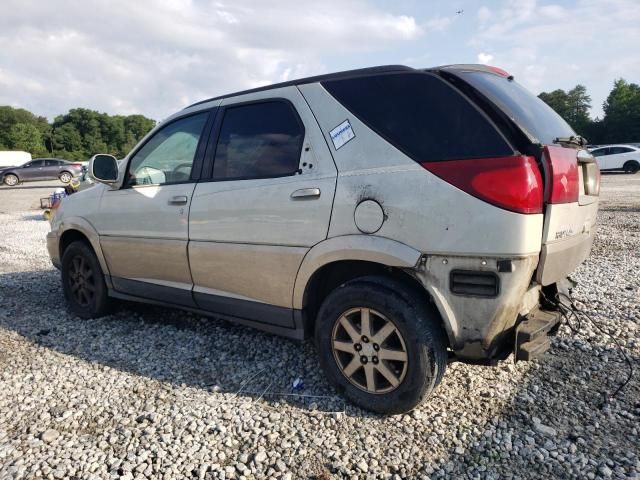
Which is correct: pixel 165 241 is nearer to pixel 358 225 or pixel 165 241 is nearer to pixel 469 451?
pixel 358 225

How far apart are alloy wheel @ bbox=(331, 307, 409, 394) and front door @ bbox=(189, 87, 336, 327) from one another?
465 millimetres

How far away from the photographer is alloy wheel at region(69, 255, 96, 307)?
4531mm

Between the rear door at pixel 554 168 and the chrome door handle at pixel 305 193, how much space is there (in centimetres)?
101

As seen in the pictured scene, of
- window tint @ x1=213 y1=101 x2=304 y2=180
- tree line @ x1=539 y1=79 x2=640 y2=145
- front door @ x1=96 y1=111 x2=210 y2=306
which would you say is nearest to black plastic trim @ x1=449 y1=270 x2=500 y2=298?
window tint @ x1=213 y1=101 x2=304 y2=180

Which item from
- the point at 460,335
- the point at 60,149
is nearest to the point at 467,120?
the point at 460,335

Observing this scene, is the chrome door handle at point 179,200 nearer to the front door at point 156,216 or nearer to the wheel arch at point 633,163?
the front door at point 156,216

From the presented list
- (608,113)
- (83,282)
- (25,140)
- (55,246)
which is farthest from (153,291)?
(25,140)

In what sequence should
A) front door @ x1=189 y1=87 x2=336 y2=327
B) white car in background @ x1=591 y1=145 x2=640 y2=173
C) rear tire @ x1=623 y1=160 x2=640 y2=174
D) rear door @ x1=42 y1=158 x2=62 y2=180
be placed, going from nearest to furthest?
front door @ x1=189 y1=87 x2=336 y2=327 → white car in background @ x1=591 y1=145 x2=640 y2=173 → rear tire @ x1=623 y1=160 x2=640 y2=174 → rear door @ x1=42 y1=158 x2=62 y2=180

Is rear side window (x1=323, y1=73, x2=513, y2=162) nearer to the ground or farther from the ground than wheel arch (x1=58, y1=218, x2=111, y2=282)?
farther from the ground

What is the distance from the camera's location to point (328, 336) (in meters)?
2.87

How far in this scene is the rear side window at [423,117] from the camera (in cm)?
238

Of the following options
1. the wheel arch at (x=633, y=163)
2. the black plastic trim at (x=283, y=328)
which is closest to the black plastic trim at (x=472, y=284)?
the black plastic trim at (x=283, y=328)

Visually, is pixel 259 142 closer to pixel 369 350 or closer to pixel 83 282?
pixel 369 350

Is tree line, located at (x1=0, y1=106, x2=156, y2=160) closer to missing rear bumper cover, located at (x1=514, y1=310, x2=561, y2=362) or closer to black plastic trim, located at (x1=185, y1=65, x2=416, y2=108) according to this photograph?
black plastic trim, located at (x1=185, y1=65, x2=416, y2=108)
